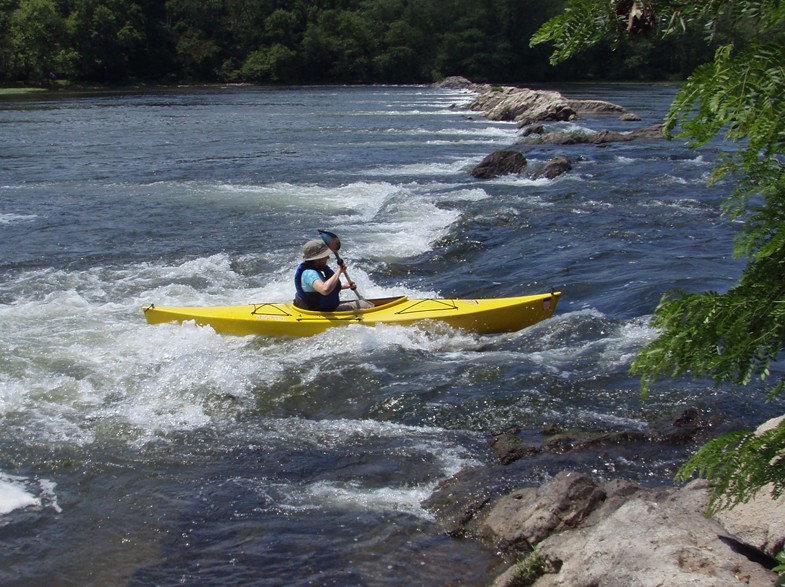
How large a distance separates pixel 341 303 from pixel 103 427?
3.02 metres

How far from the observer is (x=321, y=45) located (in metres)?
69.9

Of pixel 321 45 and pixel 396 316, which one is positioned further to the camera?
pixel 321 45

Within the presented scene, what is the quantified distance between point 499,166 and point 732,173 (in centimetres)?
1685

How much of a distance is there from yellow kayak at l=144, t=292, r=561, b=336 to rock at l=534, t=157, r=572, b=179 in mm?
10013

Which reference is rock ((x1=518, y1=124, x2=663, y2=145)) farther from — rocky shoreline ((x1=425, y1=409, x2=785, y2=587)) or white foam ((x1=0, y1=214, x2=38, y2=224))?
rocky shoreline ((x1=425, y1=409, x2=785, y2=587))

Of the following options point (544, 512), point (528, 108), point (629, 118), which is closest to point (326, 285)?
point (544, 512)

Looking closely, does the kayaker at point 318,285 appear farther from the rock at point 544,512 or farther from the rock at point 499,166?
the rock at point 499,166

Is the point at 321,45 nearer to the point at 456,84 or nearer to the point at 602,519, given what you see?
the point at 456,84

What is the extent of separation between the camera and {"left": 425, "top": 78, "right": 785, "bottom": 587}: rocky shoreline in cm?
355

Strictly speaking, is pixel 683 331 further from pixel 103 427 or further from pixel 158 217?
pixel 158 217

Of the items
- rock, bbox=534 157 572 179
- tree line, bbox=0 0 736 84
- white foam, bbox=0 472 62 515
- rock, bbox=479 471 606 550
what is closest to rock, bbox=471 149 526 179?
rock, bbox=534 157 572 179

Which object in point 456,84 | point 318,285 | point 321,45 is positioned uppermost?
point 321,45

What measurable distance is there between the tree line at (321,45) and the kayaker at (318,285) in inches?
2320

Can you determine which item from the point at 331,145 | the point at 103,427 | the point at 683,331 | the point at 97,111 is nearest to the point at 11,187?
the point at 331,145
